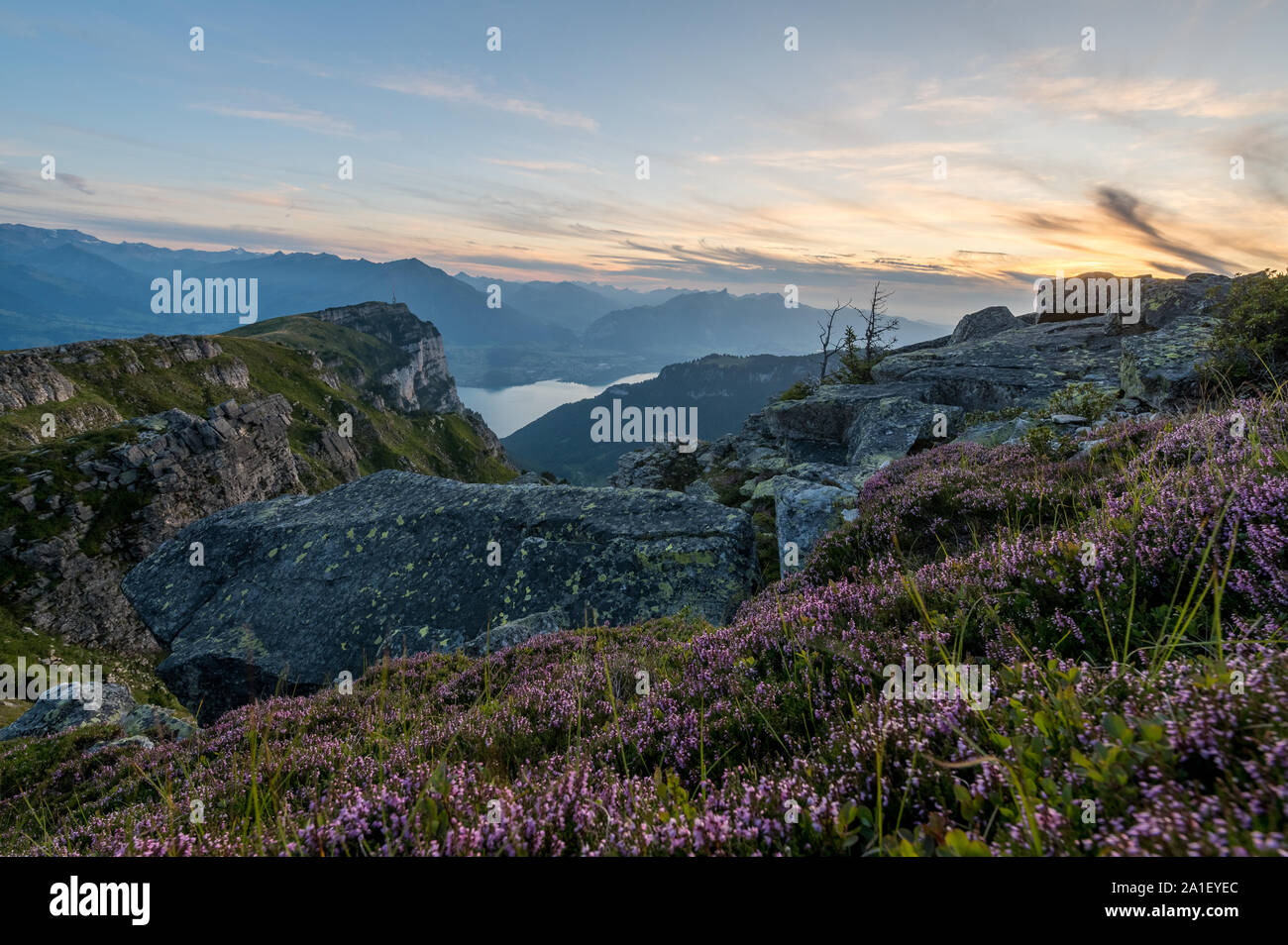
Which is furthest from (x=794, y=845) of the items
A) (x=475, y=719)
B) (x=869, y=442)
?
(x=869, y=442)

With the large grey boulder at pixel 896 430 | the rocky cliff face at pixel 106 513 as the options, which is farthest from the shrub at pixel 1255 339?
the rocky cliff face at pixel 106 513

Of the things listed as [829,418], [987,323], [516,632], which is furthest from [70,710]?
[987,323]

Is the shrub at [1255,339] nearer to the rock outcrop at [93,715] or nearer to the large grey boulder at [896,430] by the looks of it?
the large grey boulder at [896,430]

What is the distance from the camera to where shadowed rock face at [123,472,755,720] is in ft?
29.8

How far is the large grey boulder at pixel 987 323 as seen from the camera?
36.8 meters

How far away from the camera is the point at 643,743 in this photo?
357 centimetres

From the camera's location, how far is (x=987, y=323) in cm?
3728

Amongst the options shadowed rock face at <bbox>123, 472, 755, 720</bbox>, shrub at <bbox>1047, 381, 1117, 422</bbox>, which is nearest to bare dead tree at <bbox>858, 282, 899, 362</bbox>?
shrub at <bbox>1047, 381, 1117, 422</bbox>

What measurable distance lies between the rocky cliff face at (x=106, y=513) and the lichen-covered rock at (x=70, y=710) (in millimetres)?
42397

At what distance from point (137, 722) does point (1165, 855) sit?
37.6 feet

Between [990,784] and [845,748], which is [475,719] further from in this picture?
[990,784]

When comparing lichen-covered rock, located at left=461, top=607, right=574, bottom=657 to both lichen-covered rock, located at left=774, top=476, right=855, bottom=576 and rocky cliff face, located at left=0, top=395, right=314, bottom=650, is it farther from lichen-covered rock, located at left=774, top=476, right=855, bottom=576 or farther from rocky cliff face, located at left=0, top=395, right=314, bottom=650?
rocky cliff face, located at left=0, top=395, right=314, bottom=650

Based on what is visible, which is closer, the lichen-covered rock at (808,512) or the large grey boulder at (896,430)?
the lichen-covered rock at (808,512)

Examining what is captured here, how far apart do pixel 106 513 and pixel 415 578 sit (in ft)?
172
